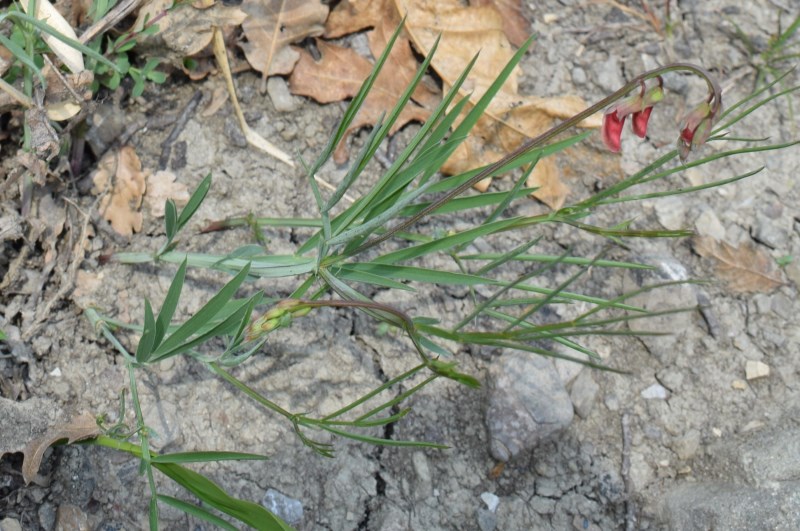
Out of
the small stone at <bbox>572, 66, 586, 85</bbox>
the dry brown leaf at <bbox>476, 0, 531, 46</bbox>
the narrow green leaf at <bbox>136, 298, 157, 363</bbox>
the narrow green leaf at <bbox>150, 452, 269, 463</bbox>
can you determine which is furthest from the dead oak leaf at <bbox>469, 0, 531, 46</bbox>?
the narrow green leaf at <bbox>150, 452, 269, 463</bbox>

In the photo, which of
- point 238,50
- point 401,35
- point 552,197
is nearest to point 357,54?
point 401,35

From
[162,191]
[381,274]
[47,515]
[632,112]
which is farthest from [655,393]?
[47,515]

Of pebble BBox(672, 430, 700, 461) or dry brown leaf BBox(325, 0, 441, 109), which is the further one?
dry brown leaf BBox(325, 0, 441, 109)

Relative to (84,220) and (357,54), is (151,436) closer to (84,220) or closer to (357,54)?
(84,220)

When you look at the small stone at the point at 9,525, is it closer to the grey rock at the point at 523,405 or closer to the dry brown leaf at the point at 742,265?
the grey rock at the point at 523,405

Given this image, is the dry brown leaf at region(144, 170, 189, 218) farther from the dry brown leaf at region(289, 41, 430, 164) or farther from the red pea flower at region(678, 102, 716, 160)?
the red pea flower at region(678, 102, 716, 160)

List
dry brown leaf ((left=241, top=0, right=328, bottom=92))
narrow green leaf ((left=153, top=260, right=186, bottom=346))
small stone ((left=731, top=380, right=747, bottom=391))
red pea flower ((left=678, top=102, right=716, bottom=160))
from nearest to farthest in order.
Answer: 1. red pea flower ((left=678, top=102, right=716, bottom=160))
2. narrow green leaf ((left=153, top=260, right=186, bottom=346))
3. small stone ((left=731, top=380, right=747, bottom=391))
4. dry brown leaf ((left=241, top=0, right=328, bottom=92))
